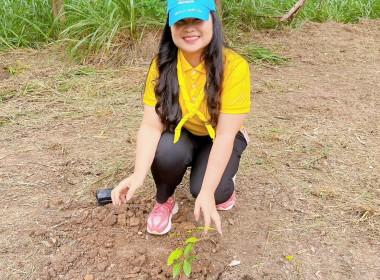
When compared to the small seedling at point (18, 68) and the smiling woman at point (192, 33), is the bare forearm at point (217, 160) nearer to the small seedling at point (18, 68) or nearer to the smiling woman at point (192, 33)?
the smiling woman at point (192, 33)

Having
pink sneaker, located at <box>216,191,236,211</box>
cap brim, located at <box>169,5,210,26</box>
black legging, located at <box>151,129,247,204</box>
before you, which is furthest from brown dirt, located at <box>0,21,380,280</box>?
cap brim, located at <box>169,5,210,26</box>

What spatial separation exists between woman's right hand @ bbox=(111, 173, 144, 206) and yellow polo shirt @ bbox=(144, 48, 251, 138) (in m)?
0.35

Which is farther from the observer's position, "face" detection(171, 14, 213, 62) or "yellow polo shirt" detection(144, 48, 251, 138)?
"yellow polo shirt" detection(144, 48, 251, 138)

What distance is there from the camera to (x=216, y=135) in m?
1.80

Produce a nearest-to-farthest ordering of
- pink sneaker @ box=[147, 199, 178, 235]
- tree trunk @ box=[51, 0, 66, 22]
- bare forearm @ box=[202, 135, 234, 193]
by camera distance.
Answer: bare forearm @ box=[202, 135, 234, 193] → pink sneaker @ box=[147, 199, 178, 235] → tree trunk @ box=[51, 0, 66, 22]

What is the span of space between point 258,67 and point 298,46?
2.33 ft

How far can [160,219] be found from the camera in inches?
77.2

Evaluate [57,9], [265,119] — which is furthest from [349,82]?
[57,9]

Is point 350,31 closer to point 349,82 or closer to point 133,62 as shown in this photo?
point 349,82

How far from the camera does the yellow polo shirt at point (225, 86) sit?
1.78 m

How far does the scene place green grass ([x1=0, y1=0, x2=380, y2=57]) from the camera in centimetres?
409

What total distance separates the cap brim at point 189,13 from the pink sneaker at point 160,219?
0.83 metres

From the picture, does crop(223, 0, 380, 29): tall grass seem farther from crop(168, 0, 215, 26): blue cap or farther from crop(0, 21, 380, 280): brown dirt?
crop(168, 0, 215, 26): blue cap

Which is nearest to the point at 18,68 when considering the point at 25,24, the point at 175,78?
the point at 25,24
